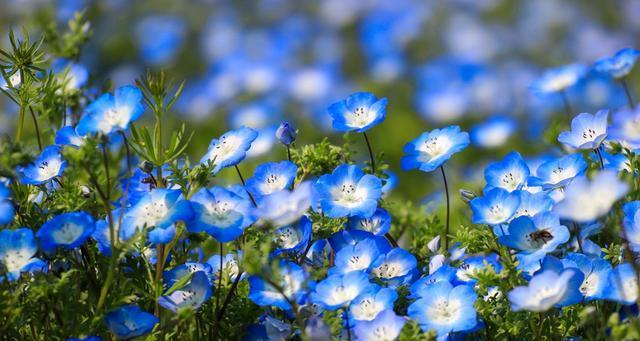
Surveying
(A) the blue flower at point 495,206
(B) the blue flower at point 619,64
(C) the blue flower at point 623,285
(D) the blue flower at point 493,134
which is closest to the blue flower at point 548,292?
(C) the blue flower at point 623,285

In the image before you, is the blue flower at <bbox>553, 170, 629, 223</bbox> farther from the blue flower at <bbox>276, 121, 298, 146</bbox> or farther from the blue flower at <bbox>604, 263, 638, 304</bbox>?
the blue flower at <bbox>276, 121, 298, 146</bbox>

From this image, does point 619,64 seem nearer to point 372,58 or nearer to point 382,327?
point 382,327

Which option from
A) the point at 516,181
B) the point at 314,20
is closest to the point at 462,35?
the point at 314,20

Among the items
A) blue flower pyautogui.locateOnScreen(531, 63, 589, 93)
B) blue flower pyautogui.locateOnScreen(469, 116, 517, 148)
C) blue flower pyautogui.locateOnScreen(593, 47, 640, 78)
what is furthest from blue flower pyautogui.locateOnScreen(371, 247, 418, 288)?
blue flower pyautogui.locateOnScreen(469, 116, 517, 148)

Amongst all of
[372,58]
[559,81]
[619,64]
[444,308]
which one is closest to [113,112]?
[444,308]

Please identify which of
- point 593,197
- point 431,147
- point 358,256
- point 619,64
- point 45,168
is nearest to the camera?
point 593,197

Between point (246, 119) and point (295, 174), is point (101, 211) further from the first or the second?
point (246, 119)

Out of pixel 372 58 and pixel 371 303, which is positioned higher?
pixel 371 303

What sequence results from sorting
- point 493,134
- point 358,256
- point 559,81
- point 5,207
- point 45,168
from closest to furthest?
1. point 5,207
2. point 358,256
3. point 45,168
4. point 559,81
5. point 493,134

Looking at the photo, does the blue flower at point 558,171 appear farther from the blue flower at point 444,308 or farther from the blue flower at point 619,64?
the blue flower at point 619,64
